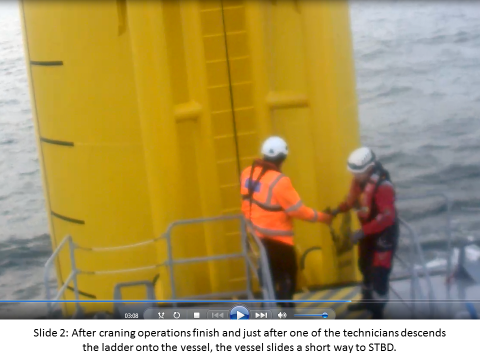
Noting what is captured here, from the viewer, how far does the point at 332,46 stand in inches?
83.4

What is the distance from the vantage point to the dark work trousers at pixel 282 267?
216cm

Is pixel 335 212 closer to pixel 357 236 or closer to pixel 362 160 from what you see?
pixel 357 236

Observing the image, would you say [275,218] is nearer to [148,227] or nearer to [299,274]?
[299,274]

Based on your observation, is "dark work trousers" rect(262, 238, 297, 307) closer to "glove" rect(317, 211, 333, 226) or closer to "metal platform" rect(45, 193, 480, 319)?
"metal platform" rect(45, 193, 480, 319)

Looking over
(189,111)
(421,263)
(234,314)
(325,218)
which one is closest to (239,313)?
(234,314)

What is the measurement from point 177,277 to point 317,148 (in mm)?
633

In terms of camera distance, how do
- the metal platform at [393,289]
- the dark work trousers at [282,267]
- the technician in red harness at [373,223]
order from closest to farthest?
the metal platform at [393,289] → the technician in red harness at [373,223] → the dark work trousers at [282,267]

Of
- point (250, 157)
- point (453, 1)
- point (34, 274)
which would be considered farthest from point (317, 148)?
point (34, 274)

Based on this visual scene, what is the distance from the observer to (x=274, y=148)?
81.0 inches

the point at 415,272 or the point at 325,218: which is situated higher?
the point at 325,218

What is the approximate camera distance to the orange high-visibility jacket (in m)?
2.07

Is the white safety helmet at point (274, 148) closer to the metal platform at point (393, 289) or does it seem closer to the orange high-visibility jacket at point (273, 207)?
the orange high-visibility jacket at point (273, 207)

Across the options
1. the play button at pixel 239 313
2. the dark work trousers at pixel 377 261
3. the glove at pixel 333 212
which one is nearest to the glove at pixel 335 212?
the glove at pixel 333 212

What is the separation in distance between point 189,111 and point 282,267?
0.59 m
